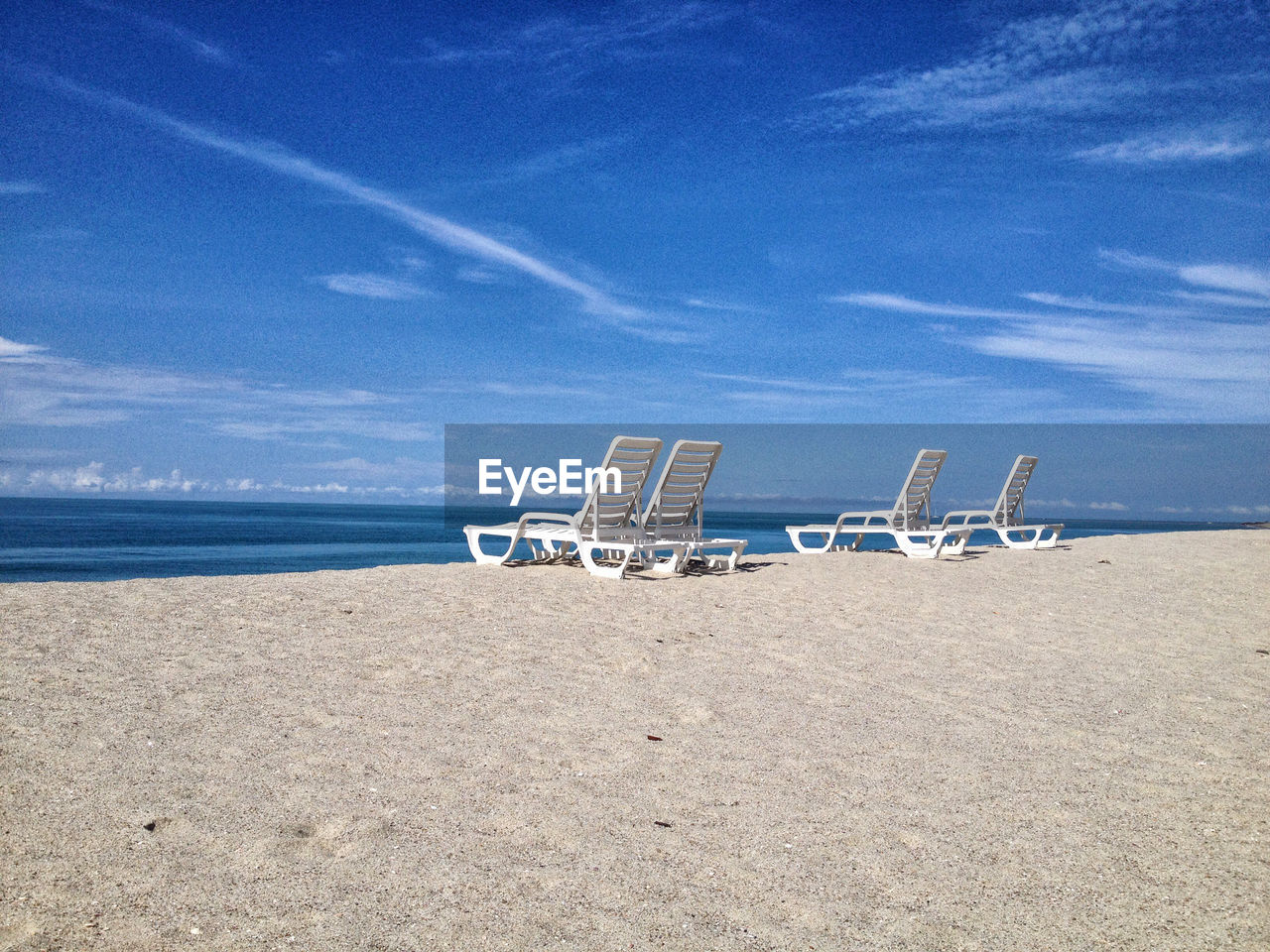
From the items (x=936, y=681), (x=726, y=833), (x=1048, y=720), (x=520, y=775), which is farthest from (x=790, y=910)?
(x=936, y=681)

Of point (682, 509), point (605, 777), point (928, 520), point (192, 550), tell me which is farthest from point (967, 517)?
point (192, 550)

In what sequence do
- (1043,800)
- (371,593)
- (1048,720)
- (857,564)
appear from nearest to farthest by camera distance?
1. (1043,800)
2. (1048,720)
3. (371,593)
4. (857,564)

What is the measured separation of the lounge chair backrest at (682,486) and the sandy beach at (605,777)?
7.81 feet

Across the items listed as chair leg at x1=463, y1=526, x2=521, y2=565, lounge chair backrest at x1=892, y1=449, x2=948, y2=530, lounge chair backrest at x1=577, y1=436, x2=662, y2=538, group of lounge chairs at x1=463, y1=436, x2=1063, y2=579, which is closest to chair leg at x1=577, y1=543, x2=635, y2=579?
group of lounge chairs at x1=463, y1=436, x2=1063, y2=579

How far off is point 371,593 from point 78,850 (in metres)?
3.94

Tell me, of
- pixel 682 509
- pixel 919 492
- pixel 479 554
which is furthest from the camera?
pixel 919 492

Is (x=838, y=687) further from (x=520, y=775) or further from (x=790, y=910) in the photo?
(x=790, y=910)

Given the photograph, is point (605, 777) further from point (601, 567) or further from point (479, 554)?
point (479, 554)

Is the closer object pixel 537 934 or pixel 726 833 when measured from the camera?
pixel 537 934

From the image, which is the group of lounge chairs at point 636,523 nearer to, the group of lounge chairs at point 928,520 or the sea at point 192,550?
the group of lounge chairs at point 928,520

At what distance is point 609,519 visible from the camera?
8.55 metres

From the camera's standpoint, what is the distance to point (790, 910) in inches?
93.1

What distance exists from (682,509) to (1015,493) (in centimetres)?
624

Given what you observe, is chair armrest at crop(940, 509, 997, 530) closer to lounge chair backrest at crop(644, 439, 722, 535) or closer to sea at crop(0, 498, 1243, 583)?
lounge chair backrest at crop(644, 439, 722, 535)
